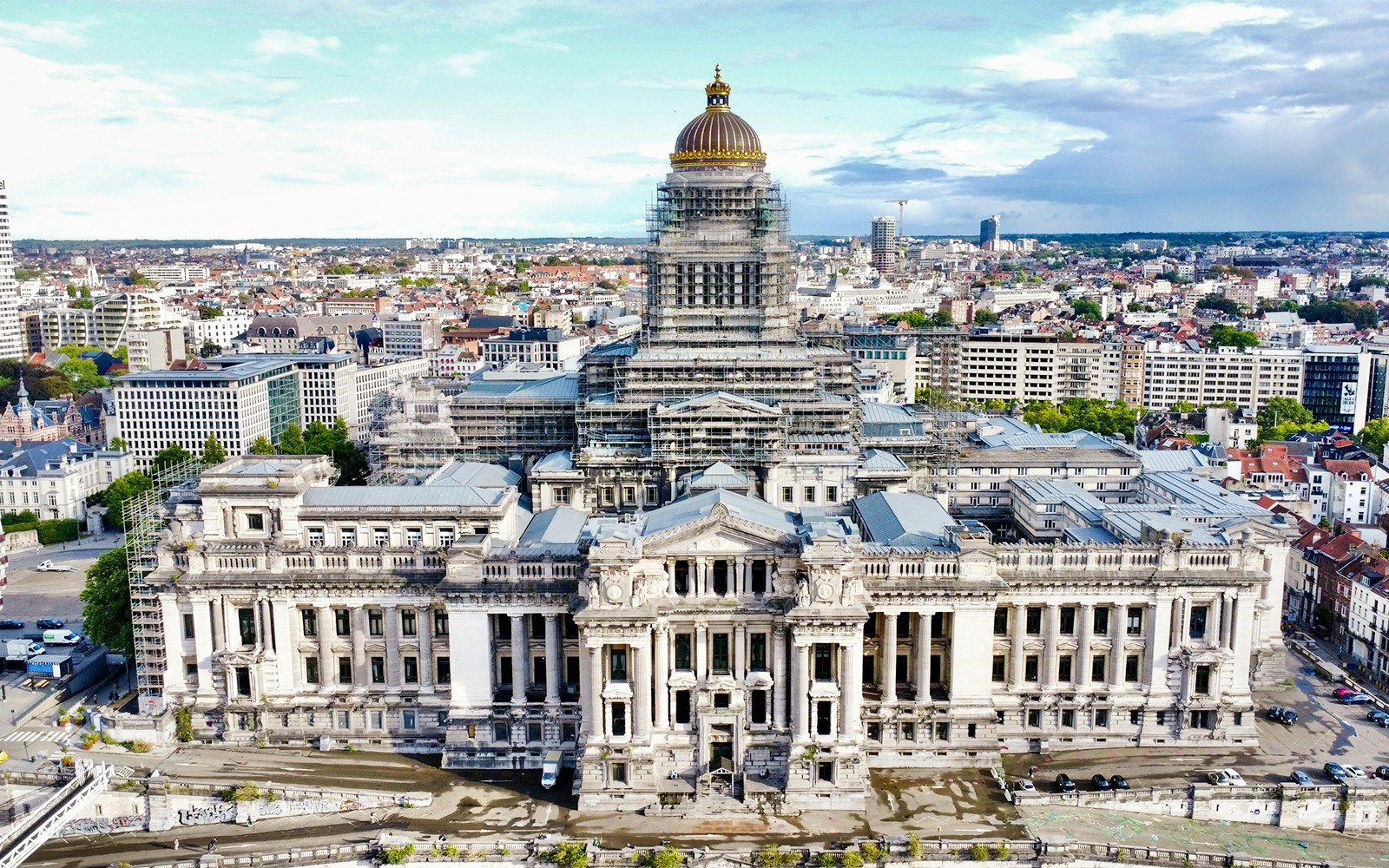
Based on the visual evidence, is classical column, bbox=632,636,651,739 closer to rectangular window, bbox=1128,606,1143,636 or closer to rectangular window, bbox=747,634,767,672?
rectangular window, bbox=747,634,767,672

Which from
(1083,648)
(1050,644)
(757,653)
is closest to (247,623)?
(757,653)

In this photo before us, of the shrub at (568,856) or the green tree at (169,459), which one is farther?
the green tree at (169,459)

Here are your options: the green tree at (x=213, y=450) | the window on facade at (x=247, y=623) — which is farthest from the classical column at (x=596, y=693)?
the green tree at (x=213, y=450)

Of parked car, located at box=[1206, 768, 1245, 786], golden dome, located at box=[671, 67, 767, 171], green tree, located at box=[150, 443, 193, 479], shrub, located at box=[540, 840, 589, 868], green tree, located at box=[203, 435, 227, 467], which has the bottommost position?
shrub, located at box=[540, 840, 589, 868]

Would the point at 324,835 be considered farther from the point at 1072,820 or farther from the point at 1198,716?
the point at 1198,716

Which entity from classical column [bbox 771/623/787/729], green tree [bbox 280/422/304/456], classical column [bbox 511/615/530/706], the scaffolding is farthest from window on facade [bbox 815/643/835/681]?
green tree [bbox 280/422/304/456]

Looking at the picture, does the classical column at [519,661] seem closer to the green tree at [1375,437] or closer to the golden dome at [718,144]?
the golden dome at [718,144]
